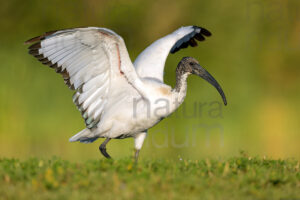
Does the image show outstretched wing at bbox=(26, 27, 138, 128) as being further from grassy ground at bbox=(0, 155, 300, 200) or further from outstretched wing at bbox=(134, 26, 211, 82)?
grassy ground at bbox=(0, 155, 300, 200)

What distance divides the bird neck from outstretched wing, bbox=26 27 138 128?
0.57m

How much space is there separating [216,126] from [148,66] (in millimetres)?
3028

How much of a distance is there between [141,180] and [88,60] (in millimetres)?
2160

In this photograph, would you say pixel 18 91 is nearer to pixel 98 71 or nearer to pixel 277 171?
pixel 98 71

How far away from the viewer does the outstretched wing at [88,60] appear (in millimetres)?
6277

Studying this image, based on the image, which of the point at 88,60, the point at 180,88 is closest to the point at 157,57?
the point at 180,88

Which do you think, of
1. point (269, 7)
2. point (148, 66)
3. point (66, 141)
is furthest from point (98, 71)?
point (269, 7)

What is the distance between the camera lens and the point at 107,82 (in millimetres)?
6852

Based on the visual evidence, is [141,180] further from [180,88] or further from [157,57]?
[157,57]

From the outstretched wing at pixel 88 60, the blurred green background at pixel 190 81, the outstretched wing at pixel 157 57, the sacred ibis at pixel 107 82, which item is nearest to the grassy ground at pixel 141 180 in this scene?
the sacred ibis at pixel 107 82

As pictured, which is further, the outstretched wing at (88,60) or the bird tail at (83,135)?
the bird tail at (83,135)

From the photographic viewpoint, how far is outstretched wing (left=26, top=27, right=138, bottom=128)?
6.28 m

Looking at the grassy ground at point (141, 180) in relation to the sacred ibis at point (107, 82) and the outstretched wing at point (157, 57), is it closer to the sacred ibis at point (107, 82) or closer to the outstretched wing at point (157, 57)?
the sacred ibis at point (107, 82)

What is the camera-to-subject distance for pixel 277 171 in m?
5.96
